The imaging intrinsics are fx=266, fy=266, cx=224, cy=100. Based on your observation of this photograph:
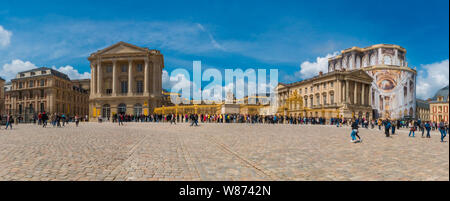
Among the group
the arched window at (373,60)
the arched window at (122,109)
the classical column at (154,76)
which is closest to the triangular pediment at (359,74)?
the arched window at (373,60)

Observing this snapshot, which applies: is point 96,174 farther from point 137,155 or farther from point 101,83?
point 101,83

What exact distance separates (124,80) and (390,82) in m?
73.3

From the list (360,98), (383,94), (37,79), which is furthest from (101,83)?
(383,94)

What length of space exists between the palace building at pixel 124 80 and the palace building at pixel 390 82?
189ft

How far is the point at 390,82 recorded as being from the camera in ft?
257

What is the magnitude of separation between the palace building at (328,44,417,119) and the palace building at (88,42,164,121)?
57681 millimetres

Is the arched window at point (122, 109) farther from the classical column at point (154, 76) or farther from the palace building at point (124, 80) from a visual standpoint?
the classical column at point (154, 76)

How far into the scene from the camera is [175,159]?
722 cm

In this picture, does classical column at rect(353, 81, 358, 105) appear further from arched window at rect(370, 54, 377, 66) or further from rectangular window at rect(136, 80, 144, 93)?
rectangular window at rect(136, 80, 144, 93)

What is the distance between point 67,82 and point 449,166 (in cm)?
8200

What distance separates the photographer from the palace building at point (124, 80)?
161 feet

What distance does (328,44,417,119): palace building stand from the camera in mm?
77438

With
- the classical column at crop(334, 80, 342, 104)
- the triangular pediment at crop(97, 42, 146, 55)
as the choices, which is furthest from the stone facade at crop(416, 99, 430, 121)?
the triangular pediment at crop(97, 42, 146, 55)
